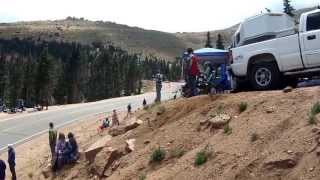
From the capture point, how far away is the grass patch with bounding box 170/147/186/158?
14.3 metres

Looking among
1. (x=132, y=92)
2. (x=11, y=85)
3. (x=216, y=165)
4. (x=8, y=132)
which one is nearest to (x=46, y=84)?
(x=11, y=85)

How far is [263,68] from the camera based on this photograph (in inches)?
623

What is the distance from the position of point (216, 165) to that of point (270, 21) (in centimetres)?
726

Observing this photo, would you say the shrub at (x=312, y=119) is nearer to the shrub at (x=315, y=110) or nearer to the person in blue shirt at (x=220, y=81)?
the shrub at (x=315, y=110)

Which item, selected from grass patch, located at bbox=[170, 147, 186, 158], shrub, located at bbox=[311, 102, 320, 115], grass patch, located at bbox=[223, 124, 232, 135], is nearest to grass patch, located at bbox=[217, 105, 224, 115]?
grass patch, located at bbox=[223, 124, 232, 135]

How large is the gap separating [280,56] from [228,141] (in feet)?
10.7

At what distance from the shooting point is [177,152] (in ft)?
47.4

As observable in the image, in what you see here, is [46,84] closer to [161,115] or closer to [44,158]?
[44,158]

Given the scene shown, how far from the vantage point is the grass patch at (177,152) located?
14.3 m

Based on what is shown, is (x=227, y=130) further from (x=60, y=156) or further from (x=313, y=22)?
(x=60, y=156)

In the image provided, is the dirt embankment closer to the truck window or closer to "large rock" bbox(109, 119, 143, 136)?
"large rock" bbox(109, 119, 143, 136)

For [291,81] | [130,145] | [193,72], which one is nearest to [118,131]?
[130,145]

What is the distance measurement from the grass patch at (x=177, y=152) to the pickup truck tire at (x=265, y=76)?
302 centimetres

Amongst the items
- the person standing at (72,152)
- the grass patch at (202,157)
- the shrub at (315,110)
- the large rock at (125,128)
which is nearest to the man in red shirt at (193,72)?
the large rock at (125,128)
